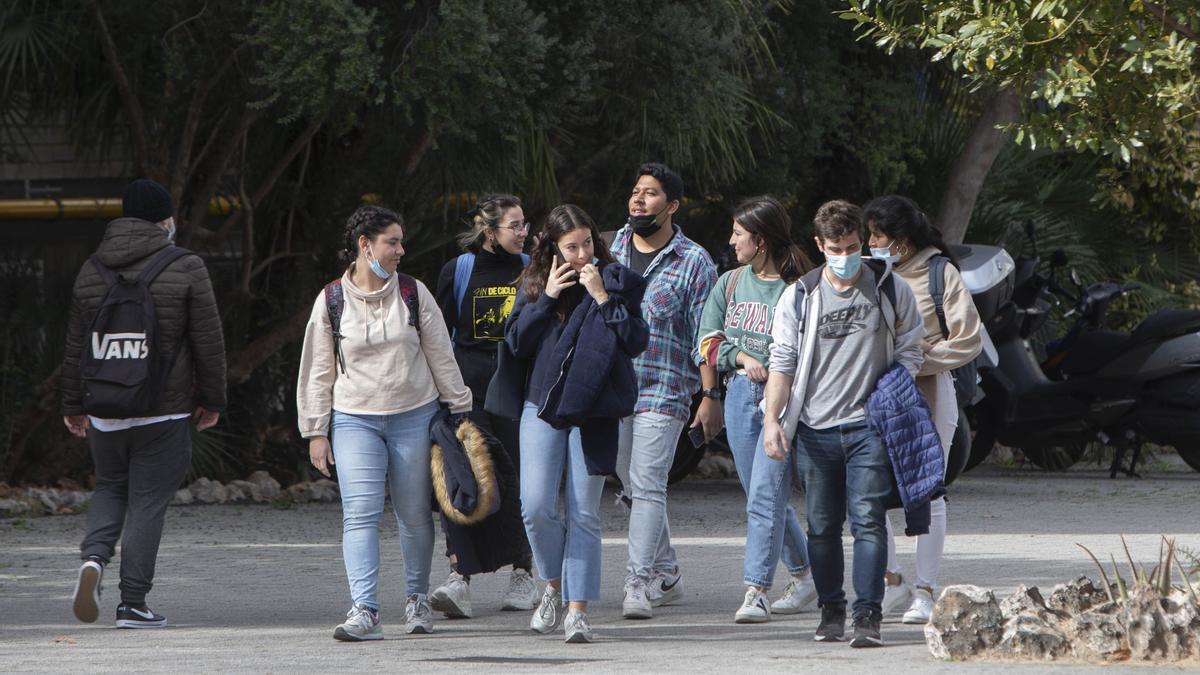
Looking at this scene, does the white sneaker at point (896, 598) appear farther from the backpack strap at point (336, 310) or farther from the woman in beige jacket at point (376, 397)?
the backpack strap at point (336, 310)

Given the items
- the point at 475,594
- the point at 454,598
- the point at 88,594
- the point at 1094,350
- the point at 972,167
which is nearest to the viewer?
the point at 88,594

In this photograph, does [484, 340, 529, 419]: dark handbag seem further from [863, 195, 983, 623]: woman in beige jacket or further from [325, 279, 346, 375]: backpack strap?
[863, 195, 983, 623]: woman in beige jacket

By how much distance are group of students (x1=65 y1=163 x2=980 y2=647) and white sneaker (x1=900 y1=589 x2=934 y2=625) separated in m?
0.01

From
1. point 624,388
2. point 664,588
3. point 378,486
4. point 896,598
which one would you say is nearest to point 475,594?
point 664,588

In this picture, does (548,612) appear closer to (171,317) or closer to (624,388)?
(624,388)

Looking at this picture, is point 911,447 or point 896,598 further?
point 896,598

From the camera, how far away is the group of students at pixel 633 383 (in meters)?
6.79

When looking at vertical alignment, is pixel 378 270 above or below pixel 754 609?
above

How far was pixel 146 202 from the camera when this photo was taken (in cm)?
772

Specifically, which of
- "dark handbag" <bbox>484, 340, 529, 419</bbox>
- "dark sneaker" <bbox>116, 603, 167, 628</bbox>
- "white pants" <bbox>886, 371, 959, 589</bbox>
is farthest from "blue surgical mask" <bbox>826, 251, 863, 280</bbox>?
"dark sneaker" <bbox>116, 603, 167, 628</bbox>

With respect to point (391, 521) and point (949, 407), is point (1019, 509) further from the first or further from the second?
point (949, 407)

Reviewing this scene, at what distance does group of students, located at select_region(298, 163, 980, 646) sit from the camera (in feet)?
22.3

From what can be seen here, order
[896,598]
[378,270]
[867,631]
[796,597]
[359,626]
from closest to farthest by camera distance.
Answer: [867,631]
[359,626]
[378,270]
[896,598]
[796,597]

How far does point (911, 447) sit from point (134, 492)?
3.24m
